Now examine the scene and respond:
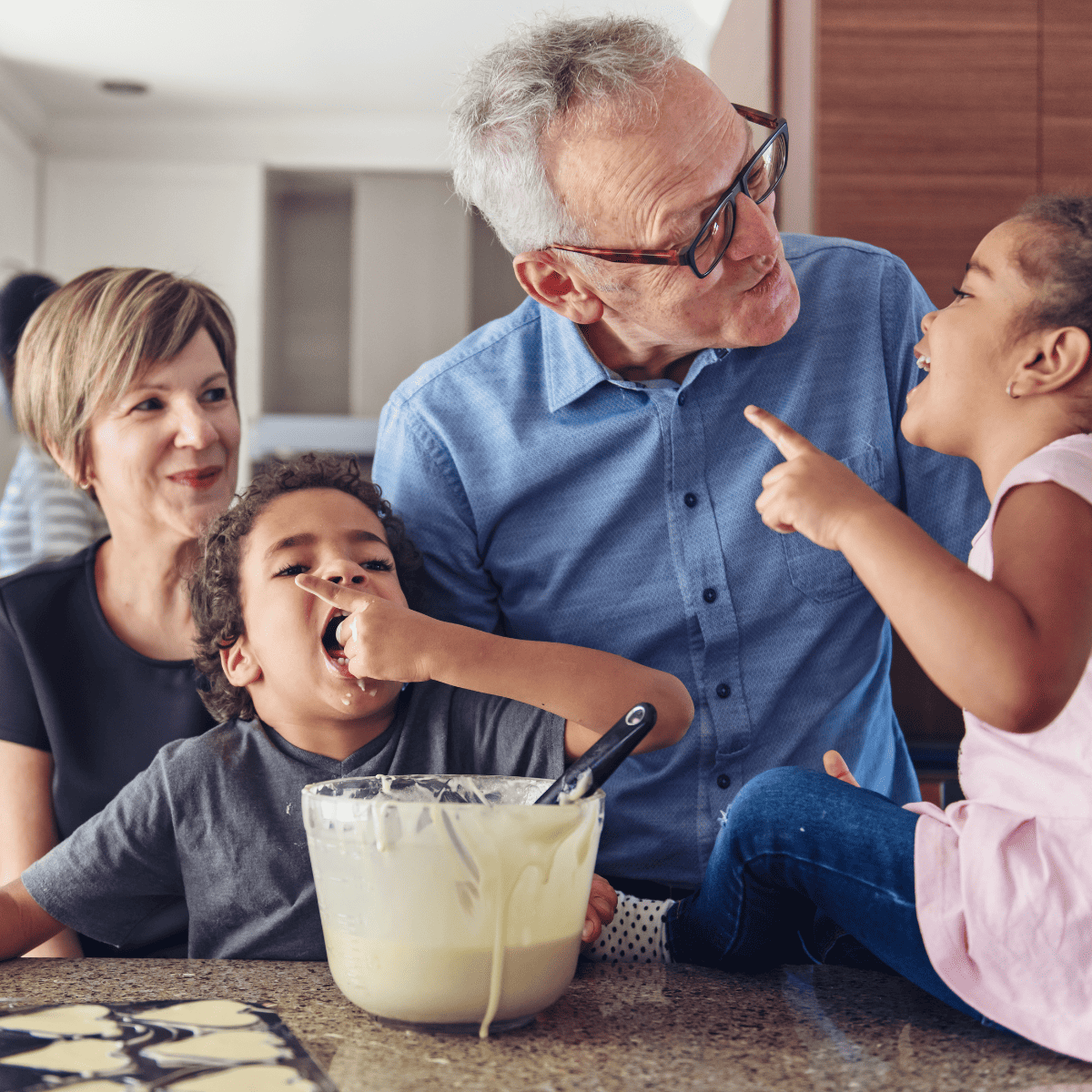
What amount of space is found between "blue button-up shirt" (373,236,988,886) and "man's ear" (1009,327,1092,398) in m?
0.39

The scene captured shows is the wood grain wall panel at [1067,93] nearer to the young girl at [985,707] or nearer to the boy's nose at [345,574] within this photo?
the young girl at [985,707]

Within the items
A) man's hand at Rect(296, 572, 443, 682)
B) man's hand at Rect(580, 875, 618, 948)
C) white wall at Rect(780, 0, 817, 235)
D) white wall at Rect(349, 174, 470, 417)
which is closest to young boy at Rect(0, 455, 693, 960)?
man's hand at Rect(296, 572, 443, 682)

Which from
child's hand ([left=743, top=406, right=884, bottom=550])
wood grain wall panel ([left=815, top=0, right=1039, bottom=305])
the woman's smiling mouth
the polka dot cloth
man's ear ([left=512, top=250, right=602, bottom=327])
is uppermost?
wood grain wall panel ([left=815, top=0, right=1039, bottom=305])

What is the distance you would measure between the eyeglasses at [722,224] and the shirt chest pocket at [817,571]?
293 mm

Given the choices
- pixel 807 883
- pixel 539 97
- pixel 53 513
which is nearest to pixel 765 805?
pixel 807 883

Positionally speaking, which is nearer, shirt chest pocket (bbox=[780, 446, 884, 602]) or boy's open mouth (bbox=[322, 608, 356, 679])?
boy's open mouth (bbox=[322, 608, 356, 679])

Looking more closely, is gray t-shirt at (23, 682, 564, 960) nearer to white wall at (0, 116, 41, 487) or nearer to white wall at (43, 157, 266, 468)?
white wall at (0, 116, 41, 487)

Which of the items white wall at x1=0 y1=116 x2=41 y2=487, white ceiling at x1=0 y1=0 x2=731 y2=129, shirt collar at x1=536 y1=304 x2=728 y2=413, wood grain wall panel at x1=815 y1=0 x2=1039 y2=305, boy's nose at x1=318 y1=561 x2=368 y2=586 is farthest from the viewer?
white wall at x1=0 y1=116 x2=41 y2=487

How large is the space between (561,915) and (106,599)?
0.89 m

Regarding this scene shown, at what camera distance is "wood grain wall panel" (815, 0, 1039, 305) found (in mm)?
2256

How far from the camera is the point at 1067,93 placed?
229cm

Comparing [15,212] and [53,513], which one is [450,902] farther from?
[15,212]

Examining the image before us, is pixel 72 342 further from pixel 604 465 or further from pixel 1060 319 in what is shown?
pixel 1060 319

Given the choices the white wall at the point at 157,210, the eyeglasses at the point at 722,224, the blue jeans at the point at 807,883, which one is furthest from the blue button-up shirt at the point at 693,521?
the white wall at the point at 157,210
